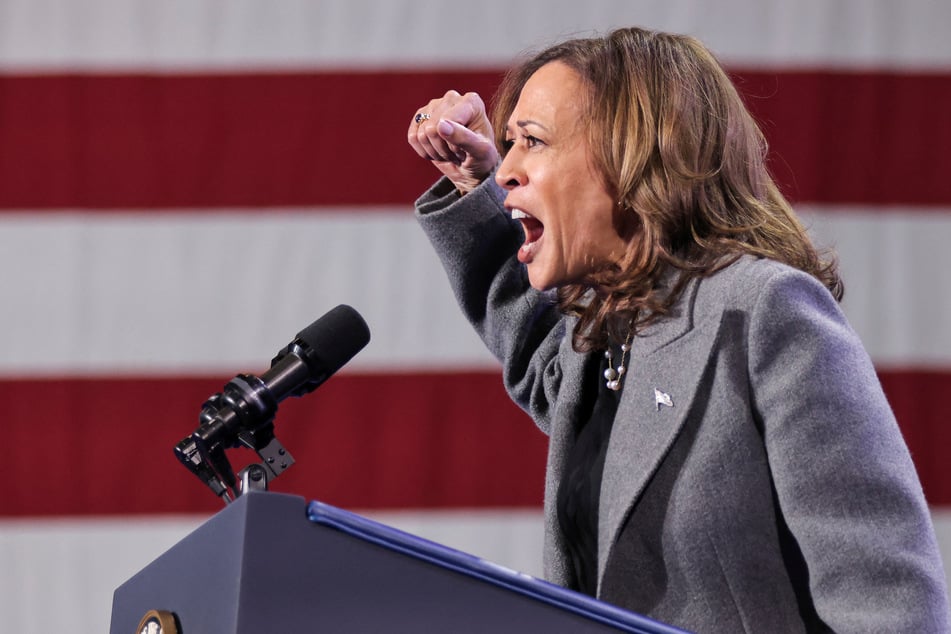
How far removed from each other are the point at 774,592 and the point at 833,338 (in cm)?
22

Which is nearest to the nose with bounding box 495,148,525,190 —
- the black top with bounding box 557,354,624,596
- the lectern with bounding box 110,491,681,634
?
the black top with bounding box 557,354,624,596

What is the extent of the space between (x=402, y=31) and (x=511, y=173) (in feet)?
3.21

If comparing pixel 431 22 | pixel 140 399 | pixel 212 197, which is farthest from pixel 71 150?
pixel 431 22

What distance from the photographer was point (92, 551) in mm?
2047

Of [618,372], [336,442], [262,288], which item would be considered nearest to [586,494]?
[618,372]

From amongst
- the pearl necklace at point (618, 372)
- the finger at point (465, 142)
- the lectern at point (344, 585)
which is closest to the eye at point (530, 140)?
the finger at point (465, 142)

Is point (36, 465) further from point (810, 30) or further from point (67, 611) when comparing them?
point (810, 30)

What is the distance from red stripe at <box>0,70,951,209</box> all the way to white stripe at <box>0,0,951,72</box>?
4cm

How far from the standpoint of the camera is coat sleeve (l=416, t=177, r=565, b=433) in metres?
1.41

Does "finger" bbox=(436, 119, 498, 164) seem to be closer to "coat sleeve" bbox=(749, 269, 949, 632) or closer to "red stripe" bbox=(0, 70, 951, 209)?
"coat sleeve" bbox=(749, 269, 949, 632)

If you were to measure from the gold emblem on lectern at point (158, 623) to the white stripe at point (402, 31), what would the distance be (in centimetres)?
152

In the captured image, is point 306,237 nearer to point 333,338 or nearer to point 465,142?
point 465,142

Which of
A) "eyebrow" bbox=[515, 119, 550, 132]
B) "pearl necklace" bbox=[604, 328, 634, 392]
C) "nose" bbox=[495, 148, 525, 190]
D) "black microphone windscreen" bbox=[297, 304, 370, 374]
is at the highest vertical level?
"eyebrow" bbox=[515, 119, 550, 132]

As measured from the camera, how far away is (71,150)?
2104mm
